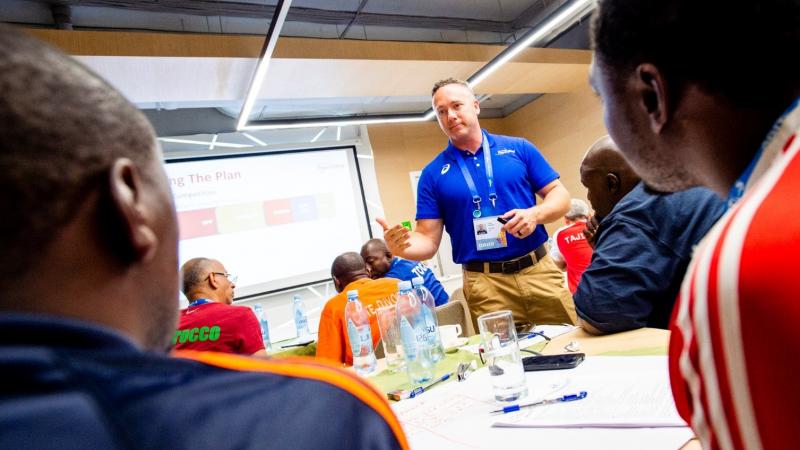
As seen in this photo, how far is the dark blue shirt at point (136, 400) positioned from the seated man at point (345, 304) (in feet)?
6.86

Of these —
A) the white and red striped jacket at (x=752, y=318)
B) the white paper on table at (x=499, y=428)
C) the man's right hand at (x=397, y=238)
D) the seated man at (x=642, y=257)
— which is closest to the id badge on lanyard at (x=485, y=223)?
the man's right hand at (x=397, y=238)

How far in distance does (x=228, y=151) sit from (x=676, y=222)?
544cm

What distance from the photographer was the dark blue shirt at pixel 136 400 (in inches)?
12.1

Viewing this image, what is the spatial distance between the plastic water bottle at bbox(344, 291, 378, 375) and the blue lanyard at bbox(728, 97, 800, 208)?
1610 mm

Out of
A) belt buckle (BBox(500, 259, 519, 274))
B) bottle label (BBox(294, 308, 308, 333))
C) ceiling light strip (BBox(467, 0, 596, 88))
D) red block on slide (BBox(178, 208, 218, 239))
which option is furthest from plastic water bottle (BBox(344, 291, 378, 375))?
red block on slide (BBox(178, 208, 218, 239))

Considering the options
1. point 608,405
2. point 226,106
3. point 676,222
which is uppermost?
point 226,106

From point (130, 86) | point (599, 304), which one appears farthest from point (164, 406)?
point (130, 86)

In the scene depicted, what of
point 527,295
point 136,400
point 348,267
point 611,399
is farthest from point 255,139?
point 136,400

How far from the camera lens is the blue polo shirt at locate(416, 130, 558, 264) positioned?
2.51 m

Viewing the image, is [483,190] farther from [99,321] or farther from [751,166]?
[99,321]

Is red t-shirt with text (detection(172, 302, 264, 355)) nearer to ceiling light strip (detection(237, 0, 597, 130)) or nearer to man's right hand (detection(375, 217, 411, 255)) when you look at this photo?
man's right hand (detection(375, 217, 411, 255))

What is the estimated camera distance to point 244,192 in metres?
5.99

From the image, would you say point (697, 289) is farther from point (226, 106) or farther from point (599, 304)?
point (226, 106)

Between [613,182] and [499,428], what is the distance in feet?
3.64
